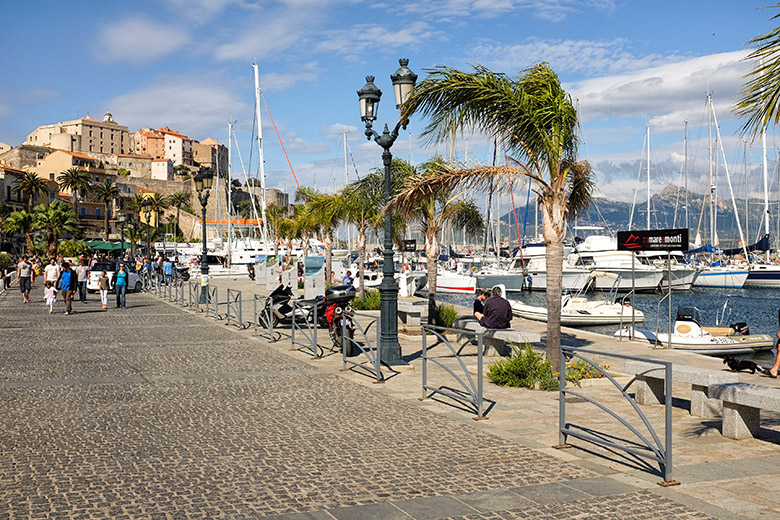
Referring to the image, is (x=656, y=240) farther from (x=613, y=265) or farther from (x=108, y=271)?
(x=613, y=265)

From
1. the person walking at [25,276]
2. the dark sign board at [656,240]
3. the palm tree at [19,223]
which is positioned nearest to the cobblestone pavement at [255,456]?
the dark sign board at [656,240]

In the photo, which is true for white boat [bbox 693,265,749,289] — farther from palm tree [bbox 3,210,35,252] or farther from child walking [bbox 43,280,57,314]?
palm tree [bbox 3,210,35,252]

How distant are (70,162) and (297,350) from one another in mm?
120941

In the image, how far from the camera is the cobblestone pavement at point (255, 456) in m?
5.22

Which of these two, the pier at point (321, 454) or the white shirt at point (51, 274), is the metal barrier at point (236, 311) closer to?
the white shirt at point (51, 274)

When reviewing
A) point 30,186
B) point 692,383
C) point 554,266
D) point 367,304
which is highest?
point 30,186

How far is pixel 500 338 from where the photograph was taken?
1245cm

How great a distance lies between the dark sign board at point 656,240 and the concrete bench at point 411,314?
525cm

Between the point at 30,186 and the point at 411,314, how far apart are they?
8475 cm

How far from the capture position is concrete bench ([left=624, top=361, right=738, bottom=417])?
8.00 meters

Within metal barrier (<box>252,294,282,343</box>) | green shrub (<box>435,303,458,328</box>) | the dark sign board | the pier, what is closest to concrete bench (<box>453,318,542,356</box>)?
the pier

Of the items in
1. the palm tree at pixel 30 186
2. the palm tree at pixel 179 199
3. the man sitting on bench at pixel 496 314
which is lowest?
the man sitting on bench at pixel 496 314

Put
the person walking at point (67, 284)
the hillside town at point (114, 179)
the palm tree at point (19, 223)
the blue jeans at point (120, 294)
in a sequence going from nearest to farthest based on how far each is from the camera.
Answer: the person walking at point (67, 284) < the blue jeans at point (120, 294) < the palm tree at point (19, 223) < the hillside town at point (114, 179)

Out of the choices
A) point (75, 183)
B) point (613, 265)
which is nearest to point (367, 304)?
point (613, 265)
